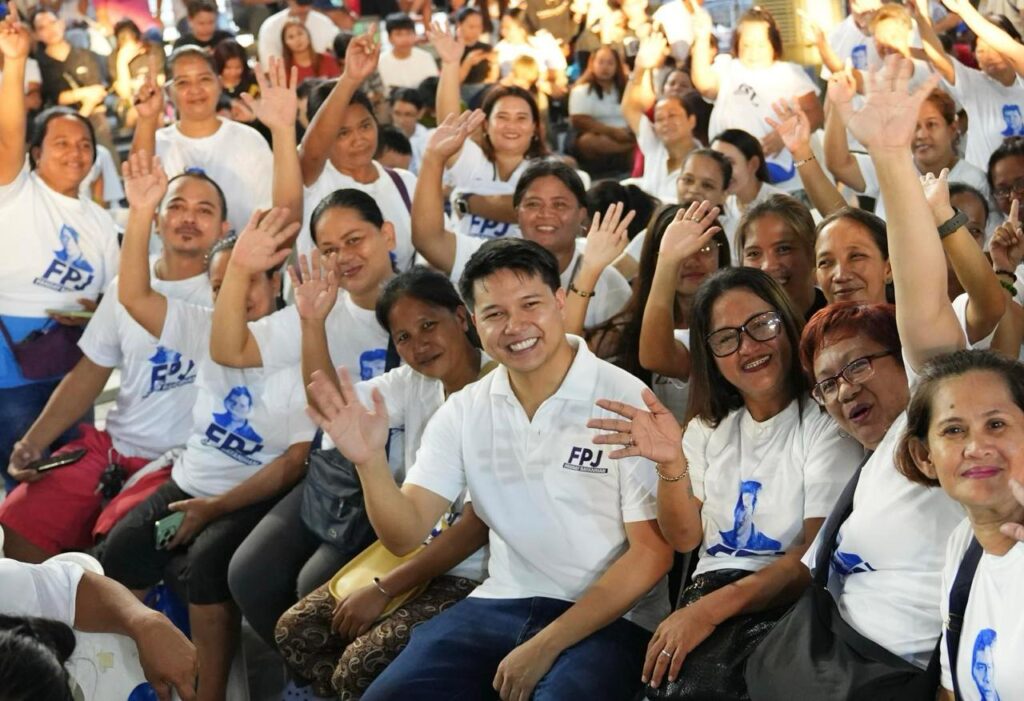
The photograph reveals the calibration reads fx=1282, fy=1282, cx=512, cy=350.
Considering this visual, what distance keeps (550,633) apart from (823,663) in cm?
55

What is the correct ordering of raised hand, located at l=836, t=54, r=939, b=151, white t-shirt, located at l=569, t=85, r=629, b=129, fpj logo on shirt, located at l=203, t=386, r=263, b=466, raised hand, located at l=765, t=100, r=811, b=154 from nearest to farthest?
1. raised hand, located at l=836, t=54, r=939, b=151
2. fpj logo on shirt, located at l=203, t=386, r=263, b=466
3. raised hand, located at l=765, t=100, r=811, b=154
4. white t-shirt, located at l=569, t=85, r=629, b=129

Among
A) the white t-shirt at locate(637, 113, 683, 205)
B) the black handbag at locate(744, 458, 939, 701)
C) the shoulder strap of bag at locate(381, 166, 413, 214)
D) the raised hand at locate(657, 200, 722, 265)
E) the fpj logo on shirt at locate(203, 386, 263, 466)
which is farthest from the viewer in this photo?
the white t-shirt at locate(637, 113, 683, 205)

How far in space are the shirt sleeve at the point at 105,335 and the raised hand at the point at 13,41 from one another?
832mm

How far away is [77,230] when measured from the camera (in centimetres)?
416

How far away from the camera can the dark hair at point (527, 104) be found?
4.50m

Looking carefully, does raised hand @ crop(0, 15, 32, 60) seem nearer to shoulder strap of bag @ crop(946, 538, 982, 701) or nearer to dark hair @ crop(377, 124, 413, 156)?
dark hair @ crop(377, 124, 413, 156)

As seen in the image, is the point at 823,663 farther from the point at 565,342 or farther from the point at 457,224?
the point at 457,224

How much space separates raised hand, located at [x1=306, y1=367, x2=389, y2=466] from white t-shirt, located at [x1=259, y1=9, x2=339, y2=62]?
4.97 m

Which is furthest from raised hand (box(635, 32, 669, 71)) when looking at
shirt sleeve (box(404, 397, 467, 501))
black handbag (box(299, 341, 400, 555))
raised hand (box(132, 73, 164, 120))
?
shirt sleeve (box(404, 397, 467, 501))

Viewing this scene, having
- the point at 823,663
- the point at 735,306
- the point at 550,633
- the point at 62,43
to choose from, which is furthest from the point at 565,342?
the point at 62,43

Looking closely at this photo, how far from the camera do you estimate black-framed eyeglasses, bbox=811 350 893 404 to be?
7.66 ft

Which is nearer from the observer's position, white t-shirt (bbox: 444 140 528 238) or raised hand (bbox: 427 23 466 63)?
white t-shirt (bbox: 444 140 528 238)

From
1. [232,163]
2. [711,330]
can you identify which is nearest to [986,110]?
[711,330]

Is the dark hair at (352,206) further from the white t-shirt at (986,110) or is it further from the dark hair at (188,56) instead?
the white t-shirt at (986,110)
